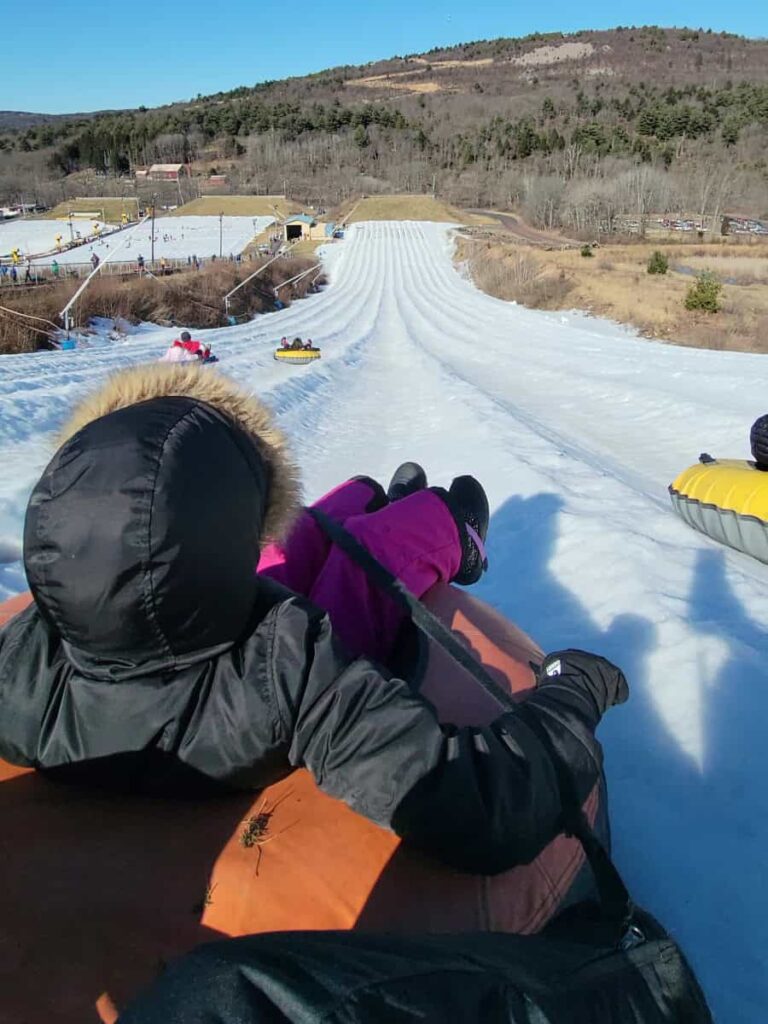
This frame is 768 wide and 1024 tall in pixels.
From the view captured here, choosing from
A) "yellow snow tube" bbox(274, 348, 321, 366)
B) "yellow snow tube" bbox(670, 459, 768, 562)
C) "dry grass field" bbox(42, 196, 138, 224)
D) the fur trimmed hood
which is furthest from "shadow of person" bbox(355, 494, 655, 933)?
"dry grass field" bbox(42, 196, 138, 224)

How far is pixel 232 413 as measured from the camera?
1234 millimetres

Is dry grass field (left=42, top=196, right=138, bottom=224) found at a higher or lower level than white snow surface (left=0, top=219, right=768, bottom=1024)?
higher

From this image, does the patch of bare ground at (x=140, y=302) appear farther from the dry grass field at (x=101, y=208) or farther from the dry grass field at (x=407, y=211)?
the dry grass field at (x=101, y=208)

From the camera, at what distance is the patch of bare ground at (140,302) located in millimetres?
15117

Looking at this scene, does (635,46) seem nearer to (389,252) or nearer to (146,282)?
(389,252)

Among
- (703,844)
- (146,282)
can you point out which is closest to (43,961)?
(703,844)

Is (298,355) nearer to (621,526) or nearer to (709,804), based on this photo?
(621,526)

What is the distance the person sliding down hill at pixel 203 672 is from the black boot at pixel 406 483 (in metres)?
1.88

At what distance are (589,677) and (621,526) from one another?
104 inches

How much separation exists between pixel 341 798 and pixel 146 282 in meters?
23.3

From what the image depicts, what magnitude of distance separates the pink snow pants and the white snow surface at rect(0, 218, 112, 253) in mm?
49446

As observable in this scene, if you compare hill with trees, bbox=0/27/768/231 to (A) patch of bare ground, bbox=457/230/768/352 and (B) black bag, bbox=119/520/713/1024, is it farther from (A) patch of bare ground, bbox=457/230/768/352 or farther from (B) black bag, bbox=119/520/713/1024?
(B) black bag, bbox=119/520/713/1024

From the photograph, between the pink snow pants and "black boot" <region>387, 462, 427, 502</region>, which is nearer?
the pink snow pants

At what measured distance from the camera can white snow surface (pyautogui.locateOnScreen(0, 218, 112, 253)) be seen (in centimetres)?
5066
